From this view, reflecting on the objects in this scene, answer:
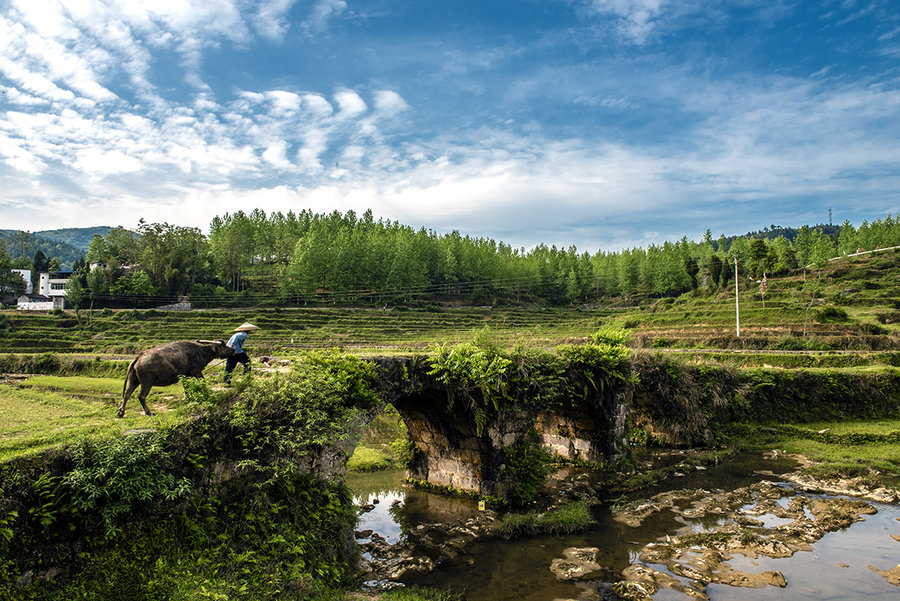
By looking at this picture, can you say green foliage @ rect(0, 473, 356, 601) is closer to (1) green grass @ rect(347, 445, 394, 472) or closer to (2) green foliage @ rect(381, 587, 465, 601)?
(2) green foliage @ rect(381, 587, 465, 601)

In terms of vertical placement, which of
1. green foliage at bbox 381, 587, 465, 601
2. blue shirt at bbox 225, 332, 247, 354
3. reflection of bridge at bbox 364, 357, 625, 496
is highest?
blue shirt at bbox 225, 332, 247, 354

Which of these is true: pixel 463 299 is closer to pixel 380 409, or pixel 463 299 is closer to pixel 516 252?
pixel 516 252

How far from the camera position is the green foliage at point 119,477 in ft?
22.5

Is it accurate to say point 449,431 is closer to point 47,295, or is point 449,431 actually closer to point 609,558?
point 609,558

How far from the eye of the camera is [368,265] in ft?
233

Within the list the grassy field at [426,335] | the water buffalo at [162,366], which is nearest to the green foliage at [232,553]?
the grassy field at [426,335]

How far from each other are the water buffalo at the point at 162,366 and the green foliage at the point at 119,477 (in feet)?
7.18

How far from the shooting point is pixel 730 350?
1502 inches

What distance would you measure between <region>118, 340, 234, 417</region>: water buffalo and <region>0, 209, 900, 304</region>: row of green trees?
55.6m

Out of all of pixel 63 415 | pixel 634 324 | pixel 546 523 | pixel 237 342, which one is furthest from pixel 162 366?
pixel 634 324

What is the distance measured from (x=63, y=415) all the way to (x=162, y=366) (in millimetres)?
1955

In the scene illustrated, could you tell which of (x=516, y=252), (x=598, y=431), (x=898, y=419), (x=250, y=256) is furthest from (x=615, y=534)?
(x=516, y=252)

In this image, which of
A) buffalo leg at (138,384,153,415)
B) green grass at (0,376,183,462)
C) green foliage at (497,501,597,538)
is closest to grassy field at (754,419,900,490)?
green foliage at (497,501,597,538)

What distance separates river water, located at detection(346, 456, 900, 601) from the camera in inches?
415
